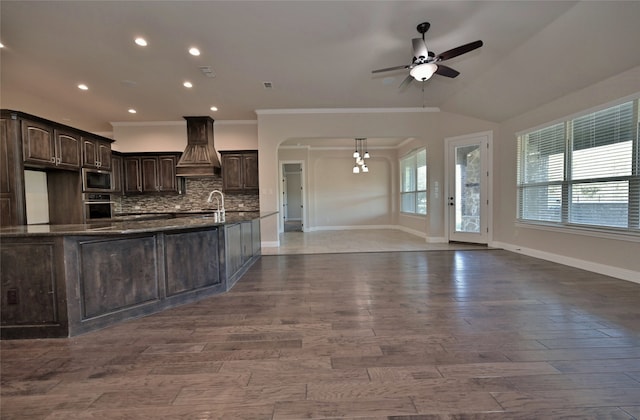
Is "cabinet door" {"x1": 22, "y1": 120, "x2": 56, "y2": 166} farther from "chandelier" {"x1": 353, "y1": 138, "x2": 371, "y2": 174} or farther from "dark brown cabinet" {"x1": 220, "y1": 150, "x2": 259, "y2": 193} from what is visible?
"chandelier" {"x1": 353, "y1": 138, "x2": 371, "y2": 174}

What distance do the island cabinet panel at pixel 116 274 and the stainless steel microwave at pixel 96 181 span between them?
3825mm

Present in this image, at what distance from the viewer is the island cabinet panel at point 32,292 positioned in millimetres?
2178

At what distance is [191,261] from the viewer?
2955mm

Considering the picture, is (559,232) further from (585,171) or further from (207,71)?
(207,71)

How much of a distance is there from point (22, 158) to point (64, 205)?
1215mm

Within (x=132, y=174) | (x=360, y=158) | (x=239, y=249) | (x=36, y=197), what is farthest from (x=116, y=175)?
(x=360, y=158)

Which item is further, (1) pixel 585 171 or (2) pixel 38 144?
(2) pixel 38 144

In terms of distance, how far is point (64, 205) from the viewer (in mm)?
5035

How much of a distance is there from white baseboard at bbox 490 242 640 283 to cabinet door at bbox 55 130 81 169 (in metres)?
8.18

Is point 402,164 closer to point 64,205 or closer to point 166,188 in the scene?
point 166,188

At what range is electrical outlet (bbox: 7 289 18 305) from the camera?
2.19 m

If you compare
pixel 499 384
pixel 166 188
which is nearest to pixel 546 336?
pixel 499 384

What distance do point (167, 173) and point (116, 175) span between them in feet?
3.42

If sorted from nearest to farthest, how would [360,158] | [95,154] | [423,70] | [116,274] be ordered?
1. [116,274]
2. [423,70]
3. [95,154]
4. [360,158]
